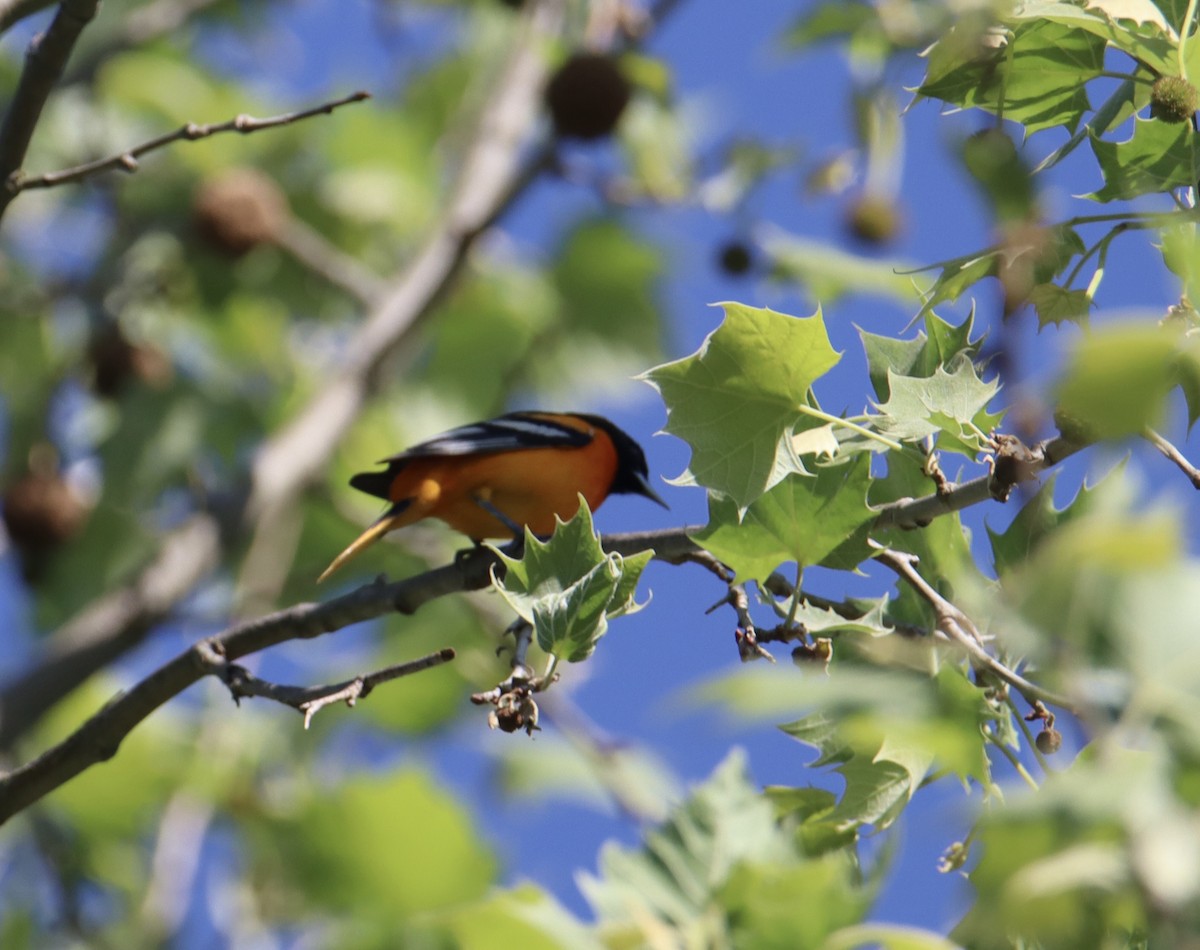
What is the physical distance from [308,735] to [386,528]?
2.44 metres

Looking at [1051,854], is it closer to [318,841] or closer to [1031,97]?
[1031,97]

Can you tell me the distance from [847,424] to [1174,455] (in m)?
0.44

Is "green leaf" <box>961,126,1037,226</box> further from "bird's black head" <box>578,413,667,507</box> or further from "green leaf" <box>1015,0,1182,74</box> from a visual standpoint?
"bird's black head" <box>578,413,667,507</box>

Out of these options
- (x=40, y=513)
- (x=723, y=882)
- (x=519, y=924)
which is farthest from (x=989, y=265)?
(x=40, y=513)

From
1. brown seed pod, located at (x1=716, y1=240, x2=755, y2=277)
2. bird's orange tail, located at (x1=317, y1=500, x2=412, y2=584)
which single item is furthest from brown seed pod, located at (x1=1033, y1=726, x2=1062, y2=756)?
brown seed pod, located at (x1=716, y1=240, x2=755, y2=277)

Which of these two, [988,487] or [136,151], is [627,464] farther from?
[988,487]

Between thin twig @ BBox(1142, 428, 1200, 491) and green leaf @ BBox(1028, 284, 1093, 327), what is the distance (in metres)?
0.28

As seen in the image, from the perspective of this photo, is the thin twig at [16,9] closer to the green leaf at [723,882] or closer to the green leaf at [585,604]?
the green leaf at [585,604]

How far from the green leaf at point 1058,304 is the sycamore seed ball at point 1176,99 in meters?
0.29

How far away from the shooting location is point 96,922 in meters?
5.81

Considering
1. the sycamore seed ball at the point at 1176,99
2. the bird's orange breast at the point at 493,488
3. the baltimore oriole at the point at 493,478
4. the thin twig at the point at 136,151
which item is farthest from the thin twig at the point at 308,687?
the bird's orange breast at the point at 493,488

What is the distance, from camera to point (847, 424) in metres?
2.10

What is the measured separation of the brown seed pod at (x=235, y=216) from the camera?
6.20 meters

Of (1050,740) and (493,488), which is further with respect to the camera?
(493,488)
